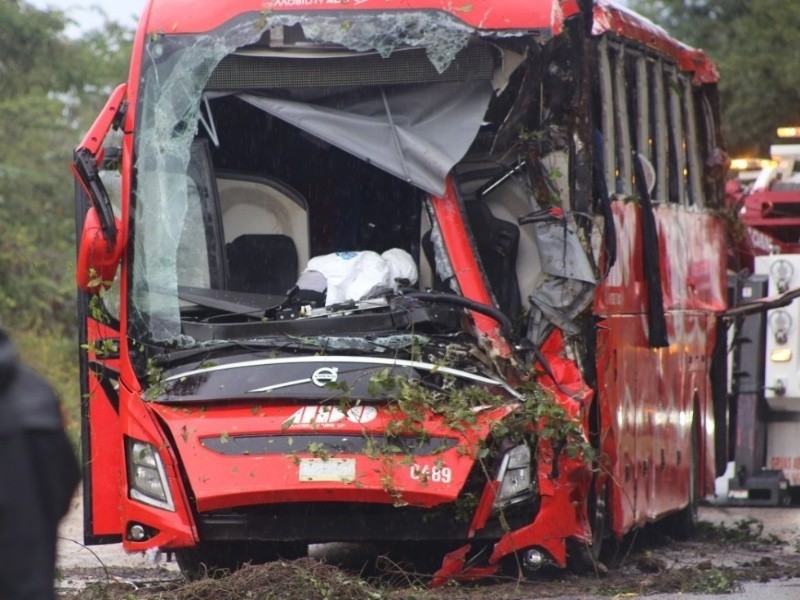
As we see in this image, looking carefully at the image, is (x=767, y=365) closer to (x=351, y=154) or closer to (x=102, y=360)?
(x=351, y=154)

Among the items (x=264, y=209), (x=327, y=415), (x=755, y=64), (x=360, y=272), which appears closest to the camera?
(x=327, y=415)

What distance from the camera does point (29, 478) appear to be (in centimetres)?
299

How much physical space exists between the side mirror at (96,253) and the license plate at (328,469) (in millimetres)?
1396

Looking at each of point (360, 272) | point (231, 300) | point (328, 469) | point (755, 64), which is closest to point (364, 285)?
point (360, 272)

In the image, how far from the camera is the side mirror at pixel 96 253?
8250 millimetres

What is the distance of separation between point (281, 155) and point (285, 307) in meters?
1.52

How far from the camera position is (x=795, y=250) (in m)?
14.5

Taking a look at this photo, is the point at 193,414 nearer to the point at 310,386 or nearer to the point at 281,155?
the point at 310,386

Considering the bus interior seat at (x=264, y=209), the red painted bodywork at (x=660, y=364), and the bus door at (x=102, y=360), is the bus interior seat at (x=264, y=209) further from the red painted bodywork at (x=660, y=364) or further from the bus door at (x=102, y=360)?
the red painted bodywork at (x=660, y=364)

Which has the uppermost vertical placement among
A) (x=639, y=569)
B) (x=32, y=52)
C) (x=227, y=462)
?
(x=32, y=52)

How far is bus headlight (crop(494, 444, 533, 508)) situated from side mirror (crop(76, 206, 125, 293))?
82.0 inches

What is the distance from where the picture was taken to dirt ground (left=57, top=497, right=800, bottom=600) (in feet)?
25.4

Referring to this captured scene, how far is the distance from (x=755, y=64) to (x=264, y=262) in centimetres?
2024

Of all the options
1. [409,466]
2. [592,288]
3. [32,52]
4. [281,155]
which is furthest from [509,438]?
[32,52]
